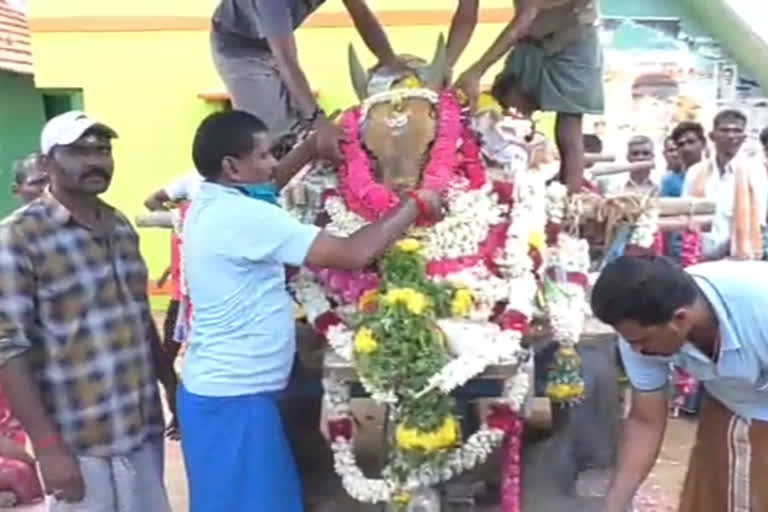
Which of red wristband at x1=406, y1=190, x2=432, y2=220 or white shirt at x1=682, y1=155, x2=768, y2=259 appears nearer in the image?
red wristband at x1=406, y1=190, x2=432, y2=220

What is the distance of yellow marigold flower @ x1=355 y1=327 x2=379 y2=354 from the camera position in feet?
13.3

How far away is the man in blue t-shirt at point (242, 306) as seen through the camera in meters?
3.76

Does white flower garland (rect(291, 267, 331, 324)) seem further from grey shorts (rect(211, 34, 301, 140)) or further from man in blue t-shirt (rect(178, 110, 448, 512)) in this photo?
grey shorts (rect(211, 34, 301, 140))

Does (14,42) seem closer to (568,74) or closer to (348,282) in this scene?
(568,74)

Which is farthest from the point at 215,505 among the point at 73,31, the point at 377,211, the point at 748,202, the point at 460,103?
the point at 73,31

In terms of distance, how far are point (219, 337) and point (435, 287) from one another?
32.1 inches

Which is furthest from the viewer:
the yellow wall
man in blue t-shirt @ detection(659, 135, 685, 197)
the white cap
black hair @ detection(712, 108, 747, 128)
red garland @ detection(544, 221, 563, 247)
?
the yellow wall

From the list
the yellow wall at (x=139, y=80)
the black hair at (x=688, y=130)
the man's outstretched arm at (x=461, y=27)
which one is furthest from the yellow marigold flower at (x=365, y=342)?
the yellow wall at (x=139, y=80)

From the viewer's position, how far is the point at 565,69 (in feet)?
18.2

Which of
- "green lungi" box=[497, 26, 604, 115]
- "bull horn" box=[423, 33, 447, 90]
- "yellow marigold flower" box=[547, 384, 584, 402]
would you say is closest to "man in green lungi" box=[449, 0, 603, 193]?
"green lungi" box=[497, 26, 604, 115]

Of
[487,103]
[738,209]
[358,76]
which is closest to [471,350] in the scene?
[358,76]

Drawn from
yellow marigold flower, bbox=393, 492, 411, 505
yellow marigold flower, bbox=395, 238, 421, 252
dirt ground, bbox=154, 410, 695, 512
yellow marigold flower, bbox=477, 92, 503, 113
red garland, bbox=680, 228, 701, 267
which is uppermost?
yellow marigold flower, bbox=477, 92, 503, 113

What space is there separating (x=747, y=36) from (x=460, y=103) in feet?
27.6

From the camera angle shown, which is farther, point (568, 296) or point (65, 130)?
point (568, 296)
